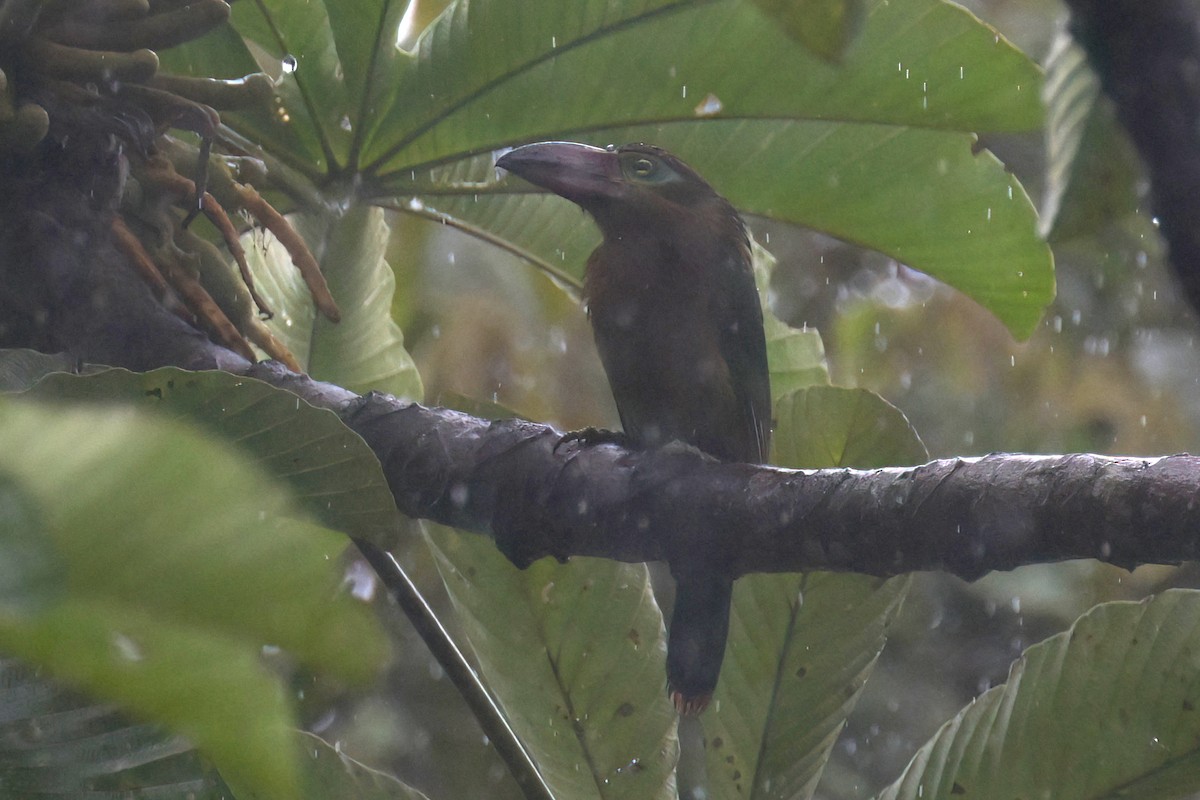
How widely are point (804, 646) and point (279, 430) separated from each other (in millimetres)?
868

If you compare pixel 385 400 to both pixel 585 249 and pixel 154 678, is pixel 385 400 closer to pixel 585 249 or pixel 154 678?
pixel 585 249

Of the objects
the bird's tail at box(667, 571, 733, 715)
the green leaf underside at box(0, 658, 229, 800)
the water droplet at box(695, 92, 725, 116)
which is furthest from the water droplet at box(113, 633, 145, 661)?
the water droplet at box(695, 92, 725, 116)

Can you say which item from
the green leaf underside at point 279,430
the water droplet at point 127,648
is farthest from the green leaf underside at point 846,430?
the water droplet at point 127,648

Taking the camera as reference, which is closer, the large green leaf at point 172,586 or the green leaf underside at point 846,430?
the large green leaf at point 172,586

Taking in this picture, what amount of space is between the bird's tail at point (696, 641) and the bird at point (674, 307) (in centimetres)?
11

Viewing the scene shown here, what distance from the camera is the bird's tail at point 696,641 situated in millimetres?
1852

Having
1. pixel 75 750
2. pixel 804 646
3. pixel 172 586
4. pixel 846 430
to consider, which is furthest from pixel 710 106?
pixel 172 586

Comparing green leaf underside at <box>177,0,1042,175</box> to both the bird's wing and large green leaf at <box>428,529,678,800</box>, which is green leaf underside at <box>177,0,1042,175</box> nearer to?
the bird's wing

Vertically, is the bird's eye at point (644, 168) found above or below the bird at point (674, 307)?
above

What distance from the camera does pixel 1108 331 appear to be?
5.06 m

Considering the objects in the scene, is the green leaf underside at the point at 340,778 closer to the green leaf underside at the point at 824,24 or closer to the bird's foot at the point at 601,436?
the bird's foot at the point at 601,436

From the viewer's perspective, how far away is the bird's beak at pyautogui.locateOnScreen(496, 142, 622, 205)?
1.91 m

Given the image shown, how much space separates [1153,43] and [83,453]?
1.49 ft

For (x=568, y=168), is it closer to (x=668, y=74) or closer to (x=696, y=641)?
(x=668, y=74)
